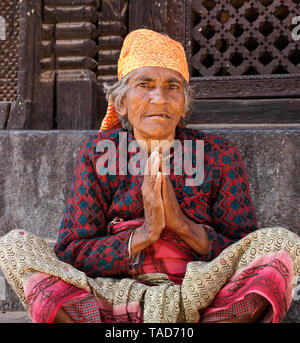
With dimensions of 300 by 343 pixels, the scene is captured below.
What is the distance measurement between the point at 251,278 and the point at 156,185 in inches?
21.0

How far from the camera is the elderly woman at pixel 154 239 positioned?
78.9 inches

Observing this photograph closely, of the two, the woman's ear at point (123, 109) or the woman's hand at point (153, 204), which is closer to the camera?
the woman's hand at point (153, 204)

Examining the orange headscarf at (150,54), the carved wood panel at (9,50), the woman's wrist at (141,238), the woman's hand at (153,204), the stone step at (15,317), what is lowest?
the stone step at (15,317)

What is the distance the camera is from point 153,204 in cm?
217

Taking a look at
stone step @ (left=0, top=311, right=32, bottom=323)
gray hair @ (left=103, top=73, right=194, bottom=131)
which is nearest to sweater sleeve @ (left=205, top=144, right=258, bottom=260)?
gray hair @ (left=103, top=73, right=194, bottom=131)

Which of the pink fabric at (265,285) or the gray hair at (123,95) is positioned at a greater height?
the gray hair at (123,95)

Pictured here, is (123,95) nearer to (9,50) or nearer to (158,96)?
(158,96)

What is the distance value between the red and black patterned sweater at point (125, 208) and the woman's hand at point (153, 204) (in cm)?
12

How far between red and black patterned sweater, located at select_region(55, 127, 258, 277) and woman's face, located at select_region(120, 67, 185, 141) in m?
0.19

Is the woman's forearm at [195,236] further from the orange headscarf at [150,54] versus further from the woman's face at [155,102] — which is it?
the orange headscarf at [150,54]

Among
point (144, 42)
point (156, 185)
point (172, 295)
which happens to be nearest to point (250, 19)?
point (144, 42)

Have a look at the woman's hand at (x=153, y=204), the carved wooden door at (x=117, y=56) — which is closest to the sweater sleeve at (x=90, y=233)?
the woman's hand at (x=153, y=204)

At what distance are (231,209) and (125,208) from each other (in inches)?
19.5

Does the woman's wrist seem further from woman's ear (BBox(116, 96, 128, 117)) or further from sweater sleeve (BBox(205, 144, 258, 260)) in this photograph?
woman's ear (BBox(116, 96, 128, 117))
